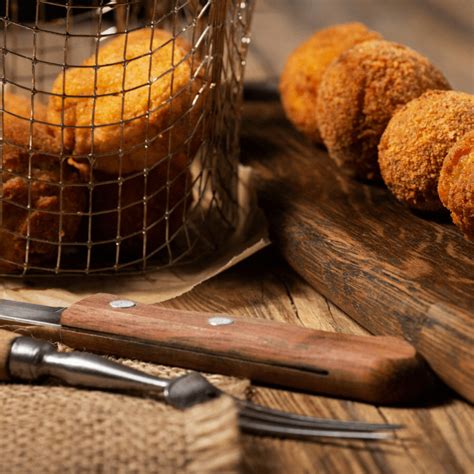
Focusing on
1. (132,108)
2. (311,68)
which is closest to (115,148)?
(132,108)

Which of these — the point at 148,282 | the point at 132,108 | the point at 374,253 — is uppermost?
the point at 132,108

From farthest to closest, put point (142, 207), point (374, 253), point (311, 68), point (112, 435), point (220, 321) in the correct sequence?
point (311, 68)
point (142, 207)
point (374, 253)
point (220, 321)
point (112, 435)

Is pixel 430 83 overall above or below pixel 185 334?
above

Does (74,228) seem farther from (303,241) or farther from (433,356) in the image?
(433,356)

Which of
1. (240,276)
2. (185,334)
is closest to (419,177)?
(240,276)

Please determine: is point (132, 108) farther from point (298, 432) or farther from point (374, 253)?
point (298, 432)

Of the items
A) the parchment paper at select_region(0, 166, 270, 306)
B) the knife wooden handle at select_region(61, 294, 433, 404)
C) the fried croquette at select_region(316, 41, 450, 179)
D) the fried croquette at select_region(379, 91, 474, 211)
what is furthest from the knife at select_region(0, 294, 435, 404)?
the fried croquette at select_region(316, 41, 450, 179)

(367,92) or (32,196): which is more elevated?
(367,92)
